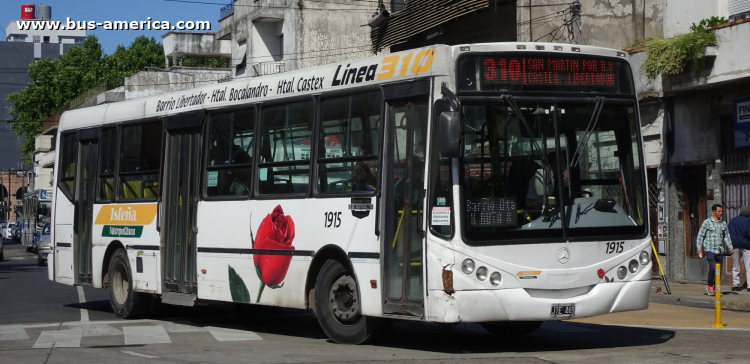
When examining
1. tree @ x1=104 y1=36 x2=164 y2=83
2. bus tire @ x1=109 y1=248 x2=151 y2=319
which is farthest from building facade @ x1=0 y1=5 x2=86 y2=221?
bus tire @ x1=109 y1=248 x2=151 y2=319

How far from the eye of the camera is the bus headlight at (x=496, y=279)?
9.73 m

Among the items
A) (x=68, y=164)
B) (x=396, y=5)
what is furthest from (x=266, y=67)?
(x=68, y=164)

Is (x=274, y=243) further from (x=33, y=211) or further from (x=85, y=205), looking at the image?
(x=33, y=211)

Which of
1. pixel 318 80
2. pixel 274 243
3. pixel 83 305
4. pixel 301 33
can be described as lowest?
pixel 83 305

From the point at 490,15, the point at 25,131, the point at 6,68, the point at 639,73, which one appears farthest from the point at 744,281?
the point at 6,68

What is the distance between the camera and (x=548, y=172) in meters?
9.98

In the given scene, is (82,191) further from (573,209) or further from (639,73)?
(639,73)

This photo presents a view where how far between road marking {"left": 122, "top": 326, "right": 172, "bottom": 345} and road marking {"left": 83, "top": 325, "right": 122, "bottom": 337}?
13cm

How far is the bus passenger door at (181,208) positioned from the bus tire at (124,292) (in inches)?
40.3

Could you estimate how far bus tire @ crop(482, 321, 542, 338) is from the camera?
464 inches

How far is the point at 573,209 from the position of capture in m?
10.1

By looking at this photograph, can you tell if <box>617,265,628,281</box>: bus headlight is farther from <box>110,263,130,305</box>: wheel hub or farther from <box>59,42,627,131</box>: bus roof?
<box>110,263,130,305</box>: wheel hub

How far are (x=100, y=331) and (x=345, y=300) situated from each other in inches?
147

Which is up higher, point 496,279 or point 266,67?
point 266,67
